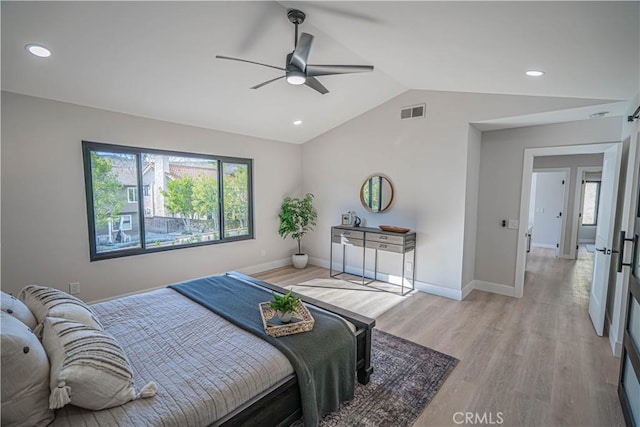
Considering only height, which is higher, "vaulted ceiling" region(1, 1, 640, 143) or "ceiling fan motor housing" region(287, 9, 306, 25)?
"ceiling fan motor housing" region(287, 9, 306, 25)

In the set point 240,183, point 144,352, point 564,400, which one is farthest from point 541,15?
point 240,183

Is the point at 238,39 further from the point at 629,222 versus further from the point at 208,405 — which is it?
the point at 629,222

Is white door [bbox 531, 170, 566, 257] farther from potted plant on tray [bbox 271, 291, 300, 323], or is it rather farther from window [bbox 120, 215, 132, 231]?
window [bbox 120, 215, 132, 231]

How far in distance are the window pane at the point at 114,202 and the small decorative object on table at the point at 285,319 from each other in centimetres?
280

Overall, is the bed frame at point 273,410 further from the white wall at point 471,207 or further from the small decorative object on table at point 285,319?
the white wall at point 471,207

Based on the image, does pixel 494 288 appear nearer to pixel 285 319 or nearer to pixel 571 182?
pixel 285 319

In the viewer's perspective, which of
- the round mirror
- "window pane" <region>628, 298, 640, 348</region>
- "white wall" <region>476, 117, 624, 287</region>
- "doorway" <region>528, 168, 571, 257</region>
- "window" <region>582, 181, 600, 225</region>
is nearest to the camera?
"window pane" <region>628, 298, 640, 348</region>

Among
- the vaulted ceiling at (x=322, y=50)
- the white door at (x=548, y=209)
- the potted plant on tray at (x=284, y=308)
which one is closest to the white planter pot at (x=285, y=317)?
the potted plant on tray at (x=284, y=308)

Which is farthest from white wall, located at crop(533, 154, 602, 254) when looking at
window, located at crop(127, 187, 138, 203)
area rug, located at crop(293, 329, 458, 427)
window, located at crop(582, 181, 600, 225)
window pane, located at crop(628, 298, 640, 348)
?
window, located at crop(127, 187, 138, 203)

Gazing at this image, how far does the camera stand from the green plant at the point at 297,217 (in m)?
5.32

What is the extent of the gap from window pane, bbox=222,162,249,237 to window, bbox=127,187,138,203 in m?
1.29

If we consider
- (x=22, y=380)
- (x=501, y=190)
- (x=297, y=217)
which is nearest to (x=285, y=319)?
(x=22, y=380)

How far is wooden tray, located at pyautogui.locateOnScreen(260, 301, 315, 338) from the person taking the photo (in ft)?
6.07

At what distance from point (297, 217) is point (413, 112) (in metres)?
A: 2.67
